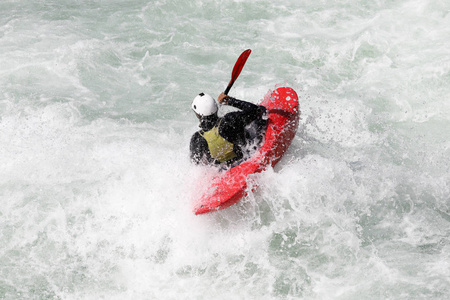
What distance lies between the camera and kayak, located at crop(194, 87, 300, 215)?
4.84 meters

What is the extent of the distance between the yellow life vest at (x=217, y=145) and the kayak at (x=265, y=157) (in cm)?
21

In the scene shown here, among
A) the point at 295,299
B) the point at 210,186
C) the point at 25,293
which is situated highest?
the point at 210,186

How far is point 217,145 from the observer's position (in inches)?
188

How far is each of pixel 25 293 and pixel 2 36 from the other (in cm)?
580

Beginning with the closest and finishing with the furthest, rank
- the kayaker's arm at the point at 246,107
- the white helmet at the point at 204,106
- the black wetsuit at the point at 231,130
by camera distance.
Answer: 1. the white helmet at the point at 204,106
2. the black wetsuit at the point at 231,130
3. the kayaker's arm at the point at 246,107

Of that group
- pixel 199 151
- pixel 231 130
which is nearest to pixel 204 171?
pixel 199 151

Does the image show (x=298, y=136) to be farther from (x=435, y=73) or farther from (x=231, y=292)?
(x=435, y=73)

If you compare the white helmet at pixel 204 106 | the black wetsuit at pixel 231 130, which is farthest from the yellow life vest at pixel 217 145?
the white helmet at pixel 204 106

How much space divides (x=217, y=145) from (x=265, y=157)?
65 centimetres

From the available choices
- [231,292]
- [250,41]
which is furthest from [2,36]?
[231,292]

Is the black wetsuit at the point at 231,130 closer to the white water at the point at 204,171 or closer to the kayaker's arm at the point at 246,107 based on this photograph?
the kayaker's arm at the point at 246,107

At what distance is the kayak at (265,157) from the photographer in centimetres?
484

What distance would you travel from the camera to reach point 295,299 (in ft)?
14.2

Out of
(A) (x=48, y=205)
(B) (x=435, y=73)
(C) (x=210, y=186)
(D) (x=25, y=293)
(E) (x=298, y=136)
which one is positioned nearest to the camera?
(D) (x=25, y=293)
